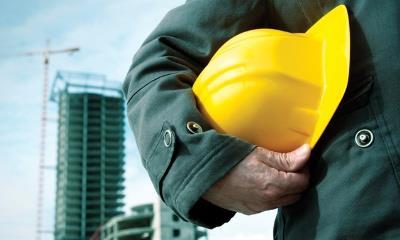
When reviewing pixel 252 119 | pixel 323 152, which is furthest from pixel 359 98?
pixel 252 119

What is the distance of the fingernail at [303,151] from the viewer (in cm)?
144

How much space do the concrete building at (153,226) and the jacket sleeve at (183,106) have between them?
61.0 metres

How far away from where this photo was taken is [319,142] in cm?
148

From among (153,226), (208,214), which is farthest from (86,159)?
(208,214)

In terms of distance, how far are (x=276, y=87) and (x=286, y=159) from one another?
19 centimetres

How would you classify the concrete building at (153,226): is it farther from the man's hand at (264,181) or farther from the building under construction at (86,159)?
the man's hand at (264,181)

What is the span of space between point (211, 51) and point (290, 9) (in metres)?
0.26

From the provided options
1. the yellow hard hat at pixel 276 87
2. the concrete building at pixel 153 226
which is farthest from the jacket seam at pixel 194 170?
the concrete building at pixel 153 226

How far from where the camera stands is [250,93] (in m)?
1.49

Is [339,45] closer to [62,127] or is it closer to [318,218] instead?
[318,218]

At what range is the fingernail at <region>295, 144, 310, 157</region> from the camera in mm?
1438

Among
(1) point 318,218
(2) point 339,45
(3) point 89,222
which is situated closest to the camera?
(1) point 318,218

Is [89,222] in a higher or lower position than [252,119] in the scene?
higher

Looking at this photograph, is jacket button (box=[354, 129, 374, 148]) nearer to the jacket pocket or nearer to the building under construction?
the jacket pocket
